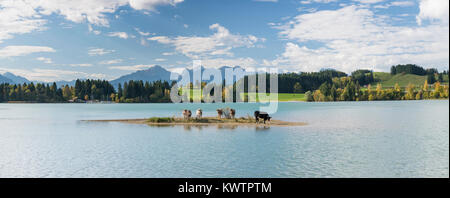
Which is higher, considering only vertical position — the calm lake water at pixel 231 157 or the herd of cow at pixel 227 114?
the herd of cow at pixel 227 114

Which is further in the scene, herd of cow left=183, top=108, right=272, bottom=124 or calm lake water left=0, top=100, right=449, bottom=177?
herd of cow left=183, top=108, right=272, bottom=124

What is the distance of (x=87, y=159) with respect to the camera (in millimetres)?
23969

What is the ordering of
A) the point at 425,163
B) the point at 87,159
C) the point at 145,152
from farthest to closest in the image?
the point at 145,152 → the point at 87,159 → the point at 425,163

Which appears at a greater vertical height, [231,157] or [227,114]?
[227,114]

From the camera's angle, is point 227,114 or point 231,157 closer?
point 231,157

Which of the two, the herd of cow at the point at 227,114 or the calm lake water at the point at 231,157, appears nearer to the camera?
the calm lake water at the point at 231,157

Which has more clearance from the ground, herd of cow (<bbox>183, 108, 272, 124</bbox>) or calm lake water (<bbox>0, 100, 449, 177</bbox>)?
herd of cow (<bbox>183, 108, 272, 124</bbox>)
